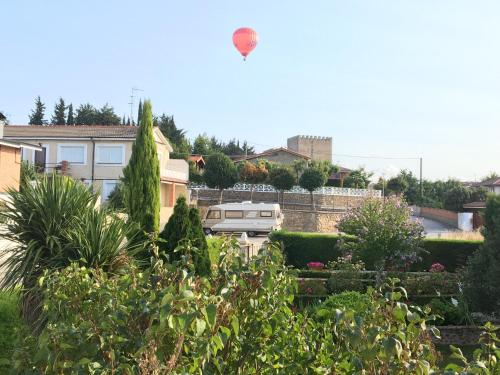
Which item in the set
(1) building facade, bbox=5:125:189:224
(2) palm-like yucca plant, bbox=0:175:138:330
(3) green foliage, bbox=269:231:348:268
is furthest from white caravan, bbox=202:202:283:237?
(2) palm-like yucca plant, bbox=0:175:138:330

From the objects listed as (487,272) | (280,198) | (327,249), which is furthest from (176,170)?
(487,272)

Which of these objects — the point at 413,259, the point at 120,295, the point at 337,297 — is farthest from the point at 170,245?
the point at 413,259

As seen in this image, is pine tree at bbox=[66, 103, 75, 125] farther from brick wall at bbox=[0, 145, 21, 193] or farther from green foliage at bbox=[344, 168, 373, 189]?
brick wall at bbox=[0, 145, 21, 193]

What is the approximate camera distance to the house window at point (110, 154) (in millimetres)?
35781

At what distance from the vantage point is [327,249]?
20703mm

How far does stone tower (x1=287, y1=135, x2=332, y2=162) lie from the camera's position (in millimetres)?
86250

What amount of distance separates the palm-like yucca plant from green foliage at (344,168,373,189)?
183 ft

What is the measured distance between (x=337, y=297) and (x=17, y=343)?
21.7ft

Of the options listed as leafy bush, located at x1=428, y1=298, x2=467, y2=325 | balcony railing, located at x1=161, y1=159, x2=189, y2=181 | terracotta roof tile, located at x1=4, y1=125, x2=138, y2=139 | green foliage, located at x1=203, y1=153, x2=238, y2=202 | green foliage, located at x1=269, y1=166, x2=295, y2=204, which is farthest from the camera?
green foliage, located at x1=269, y1=166, x2=295, y2=204

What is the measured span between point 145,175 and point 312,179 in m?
34.2

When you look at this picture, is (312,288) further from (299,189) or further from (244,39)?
(299,189)

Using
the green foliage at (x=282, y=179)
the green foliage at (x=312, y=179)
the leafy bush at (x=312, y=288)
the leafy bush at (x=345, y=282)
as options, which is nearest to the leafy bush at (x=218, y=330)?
the leafy bush at (x=312, y=288)

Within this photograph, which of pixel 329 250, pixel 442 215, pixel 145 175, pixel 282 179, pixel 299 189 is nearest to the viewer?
pixel 145 175

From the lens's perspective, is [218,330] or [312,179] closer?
[218,330]
